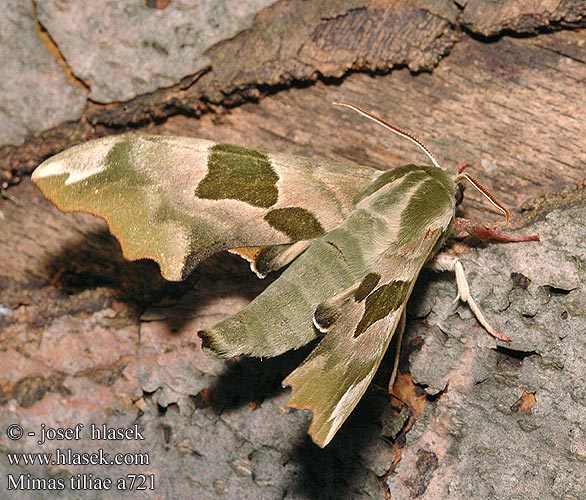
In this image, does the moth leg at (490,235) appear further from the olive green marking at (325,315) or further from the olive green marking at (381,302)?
the olive green marking at (325,315)

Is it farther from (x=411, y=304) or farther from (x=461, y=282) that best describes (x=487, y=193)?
(x=411, y=304)

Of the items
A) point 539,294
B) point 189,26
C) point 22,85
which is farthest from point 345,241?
point 22,85

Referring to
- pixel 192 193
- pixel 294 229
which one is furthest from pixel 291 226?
pixel 192 193

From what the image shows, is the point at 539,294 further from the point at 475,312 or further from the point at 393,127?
the point at 393,127

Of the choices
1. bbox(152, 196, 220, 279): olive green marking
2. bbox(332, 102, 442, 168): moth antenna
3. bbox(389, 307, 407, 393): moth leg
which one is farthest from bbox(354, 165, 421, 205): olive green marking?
bbox(152, 196, 220, 279): olive green marking

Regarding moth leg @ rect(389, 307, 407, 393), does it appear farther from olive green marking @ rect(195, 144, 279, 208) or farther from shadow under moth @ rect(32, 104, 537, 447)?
olive green marking @ rect(195, 144, 279, 208)

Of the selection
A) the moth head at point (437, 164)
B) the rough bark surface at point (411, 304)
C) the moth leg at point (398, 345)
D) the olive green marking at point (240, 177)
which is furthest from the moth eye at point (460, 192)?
the olive green marking at point (240, 177)
